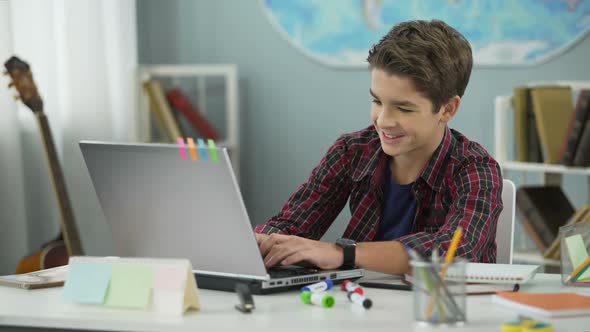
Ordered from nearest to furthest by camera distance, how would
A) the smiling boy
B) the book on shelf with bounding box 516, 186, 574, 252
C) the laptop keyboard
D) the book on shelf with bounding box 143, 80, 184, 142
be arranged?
the laptop keyboard
the smiling boy
the book on shelf with bounding box 516, 186, 574, 252
the book on shelf with bounding box 143, 80, 184, 142

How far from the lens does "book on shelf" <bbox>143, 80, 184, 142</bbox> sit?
334cm

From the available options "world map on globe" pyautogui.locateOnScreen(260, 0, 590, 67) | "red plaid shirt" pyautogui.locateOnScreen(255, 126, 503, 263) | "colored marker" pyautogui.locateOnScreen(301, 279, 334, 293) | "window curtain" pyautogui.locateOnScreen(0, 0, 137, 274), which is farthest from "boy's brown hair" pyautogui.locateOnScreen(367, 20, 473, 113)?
"world map on globe" pyautogui.locateOnScreen(260, 0, 590, 67)

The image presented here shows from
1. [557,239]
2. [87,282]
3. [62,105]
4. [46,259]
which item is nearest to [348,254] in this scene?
[87,282]

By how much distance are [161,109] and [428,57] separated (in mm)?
1939

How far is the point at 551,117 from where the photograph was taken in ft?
9.34

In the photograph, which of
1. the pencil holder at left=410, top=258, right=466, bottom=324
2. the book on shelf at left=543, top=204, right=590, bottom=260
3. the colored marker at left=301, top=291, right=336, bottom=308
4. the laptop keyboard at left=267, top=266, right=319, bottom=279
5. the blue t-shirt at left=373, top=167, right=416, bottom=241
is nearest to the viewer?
the pencil holder at left=410, top=258, right=466, bottom=324

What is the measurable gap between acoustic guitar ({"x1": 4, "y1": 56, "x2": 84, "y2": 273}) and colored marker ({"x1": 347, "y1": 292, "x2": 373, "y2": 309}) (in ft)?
5.14

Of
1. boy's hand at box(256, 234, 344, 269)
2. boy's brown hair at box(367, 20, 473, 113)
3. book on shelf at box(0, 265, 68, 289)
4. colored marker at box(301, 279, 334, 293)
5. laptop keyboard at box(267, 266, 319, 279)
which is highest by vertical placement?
boy's brown hair at box(367, 20, 473, 113)

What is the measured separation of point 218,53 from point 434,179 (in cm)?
210

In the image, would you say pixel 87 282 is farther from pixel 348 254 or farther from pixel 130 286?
pixel 348 254

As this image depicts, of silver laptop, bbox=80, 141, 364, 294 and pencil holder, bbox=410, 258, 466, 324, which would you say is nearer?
pencil holder, bbox=410, 258, 466, 324

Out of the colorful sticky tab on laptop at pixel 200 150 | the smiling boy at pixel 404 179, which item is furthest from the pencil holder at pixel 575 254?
the colorful sticky tab on laptop at pixel 200 150

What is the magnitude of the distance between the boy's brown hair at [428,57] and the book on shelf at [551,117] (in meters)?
1.31

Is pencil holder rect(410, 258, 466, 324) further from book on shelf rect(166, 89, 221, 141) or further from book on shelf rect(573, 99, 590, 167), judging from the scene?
book on shelf rect(166, 89, 221, 141)
